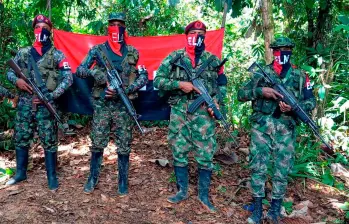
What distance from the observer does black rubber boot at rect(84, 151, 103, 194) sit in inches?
187

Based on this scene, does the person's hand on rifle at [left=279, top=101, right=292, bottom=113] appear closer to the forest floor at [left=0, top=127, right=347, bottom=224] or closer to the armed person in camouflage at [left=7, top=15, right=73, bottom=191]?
the forest floor at [left=0, top=127, right=347, bottom=224]

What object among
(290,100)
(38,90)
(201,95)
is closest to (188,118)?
(201,95)

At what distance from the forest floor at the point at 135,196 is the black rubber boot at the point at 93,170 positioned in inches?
3.3

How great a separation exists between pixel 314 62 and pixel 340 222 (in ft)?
11.3

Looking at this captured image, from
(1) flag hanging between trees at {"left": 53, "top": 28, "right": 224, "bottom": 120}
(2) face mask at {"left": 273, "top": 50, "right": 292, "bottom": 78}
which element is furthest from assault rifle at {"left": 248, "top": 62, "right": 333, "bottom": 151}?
(1) flag hanging between trees at {"left": 53, "top": 28, "right": 224, "bottom": 120}

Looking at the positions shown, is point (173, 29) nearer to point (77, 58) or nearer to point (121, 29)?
point (77, 58)

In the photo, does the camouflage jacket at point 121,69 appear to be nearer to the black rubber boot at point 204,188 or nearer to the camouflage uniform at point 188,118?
the camouflage uniform at point 188,118

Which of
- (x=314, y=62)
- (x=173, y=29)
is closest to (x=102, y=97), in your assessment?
(x=173, y=29)

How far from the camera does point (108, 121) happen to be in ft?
15.2

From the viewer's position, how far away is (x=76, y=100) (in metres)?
5.54

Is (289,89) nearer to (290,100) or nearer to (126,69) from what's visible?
(290,100)

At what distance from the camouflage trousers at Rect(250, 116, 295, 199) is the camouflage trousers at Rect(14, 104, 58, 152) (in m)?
2.58

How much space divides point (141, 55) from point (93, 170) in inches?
75.5

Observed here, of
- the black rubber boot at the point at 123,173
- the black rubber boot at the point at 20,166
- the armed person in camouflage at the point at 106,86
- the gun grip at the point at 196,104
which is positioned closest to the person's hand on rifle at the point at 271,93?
the gun grip at the point at 196,104
